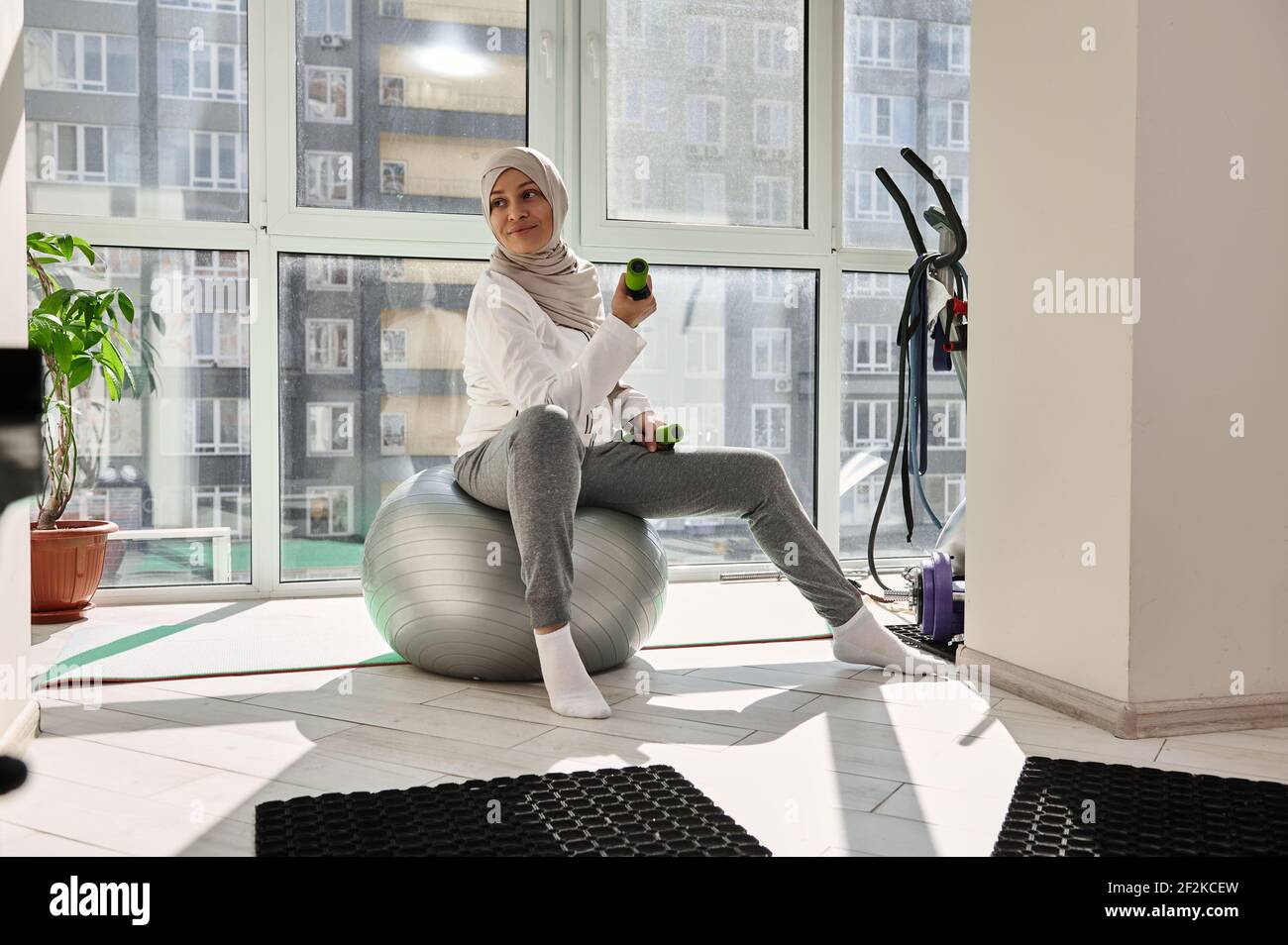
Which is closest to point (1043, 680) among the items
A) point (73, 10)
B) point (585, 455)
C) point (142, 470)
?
point (585, 455)

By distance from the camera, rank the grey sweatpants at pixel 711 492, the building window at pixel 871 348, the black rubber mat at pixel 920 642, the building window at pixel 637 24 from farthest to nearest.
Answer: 1. the building window at pixel 871 348
2. the building window at pixel 637 24
3. the black rubber mat at pixel 920 642
4. the grey sweatpants at pixel 711 492

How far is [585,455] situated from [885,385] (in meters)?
1.98

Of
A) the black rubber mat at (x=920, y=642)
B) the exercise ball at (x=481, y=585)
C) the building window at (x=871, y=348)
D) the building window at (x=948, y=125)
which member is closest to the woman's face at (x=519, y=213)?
the exercise ball at (x=481, y=585)

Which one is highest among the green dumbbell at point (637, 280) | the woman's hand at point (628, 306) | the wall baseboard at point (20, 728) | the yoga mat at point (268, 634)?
the green dumbbell at point (637, 280)

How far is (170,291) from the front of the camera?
3357 millimetres

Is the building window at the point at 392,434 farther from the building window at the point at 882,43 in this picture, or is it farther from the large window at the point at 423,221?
the building window at the point at 882,43

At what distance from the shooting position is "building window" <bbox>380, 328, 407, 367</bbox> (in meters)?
3.55

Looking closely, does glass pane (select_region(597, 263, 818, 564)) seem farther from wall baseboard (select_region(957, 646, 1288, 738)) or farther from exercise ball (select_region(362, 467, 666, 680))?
wall baseboard (select_region(957, 646, 1288, 738))

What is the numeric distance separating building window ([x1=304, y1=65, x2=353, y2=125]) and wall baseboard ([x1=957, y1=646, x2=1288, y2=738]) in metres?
2.73

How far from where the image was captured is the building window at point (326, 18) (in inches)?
135

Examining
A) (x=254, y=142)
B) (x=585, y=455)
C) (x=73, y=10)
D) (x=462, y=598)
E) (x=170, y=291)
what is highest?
(x=73, y=10)

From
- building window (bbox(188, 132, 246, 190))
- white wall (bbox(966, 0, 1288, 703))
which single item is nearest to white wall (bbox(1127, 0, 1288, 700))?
white wall (bbox(966, 0, 1288, 703))

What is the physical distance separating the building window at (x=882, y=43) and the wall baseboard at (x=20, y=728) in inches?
129
